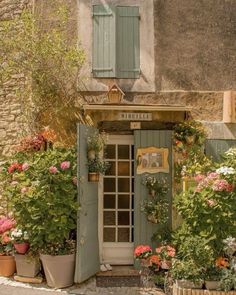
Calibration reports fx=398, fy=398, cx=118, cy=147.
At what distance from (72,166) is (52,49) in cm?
236

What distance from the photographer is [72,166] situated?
291 inches

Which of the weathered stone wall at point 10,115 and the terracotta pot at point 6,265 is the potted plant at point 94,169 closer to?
the weathered stone wall at point 10,115

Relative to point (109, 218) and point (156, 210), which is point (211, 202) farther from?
point (109, 218)

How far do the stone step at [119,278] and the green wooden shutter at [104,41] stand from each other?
392cm

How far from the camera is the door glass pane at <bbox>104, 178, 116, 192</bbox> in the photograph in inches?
325

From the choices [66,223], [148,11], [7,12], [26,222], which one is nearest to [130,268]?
[66,223]

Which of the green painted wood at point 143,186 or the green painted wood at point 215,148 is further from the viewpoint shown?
the green painted wood at point 215,148

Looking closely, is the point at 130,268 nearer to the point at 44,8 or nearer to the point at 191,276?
the point at 191,276

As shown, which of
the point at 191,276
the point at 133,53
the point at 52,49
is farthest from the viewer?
the point at 133,53

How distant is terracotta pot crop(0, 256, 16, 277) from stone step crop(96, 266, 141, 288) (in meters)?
1.63

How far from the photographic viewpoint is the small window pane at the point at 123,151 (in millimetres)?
8281

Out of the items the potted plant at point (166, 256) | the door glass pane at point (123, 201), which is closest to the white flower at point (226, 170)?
the potted plant at point (166, 256)

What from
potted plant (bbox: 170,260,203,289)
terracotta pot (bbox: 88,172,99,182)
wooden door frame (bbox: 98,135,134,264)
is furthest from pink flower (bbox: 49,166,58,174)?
potted plant (bbox: 170,260,203,289)

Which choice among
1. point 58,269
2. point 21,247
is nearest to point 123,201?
point 58,269
